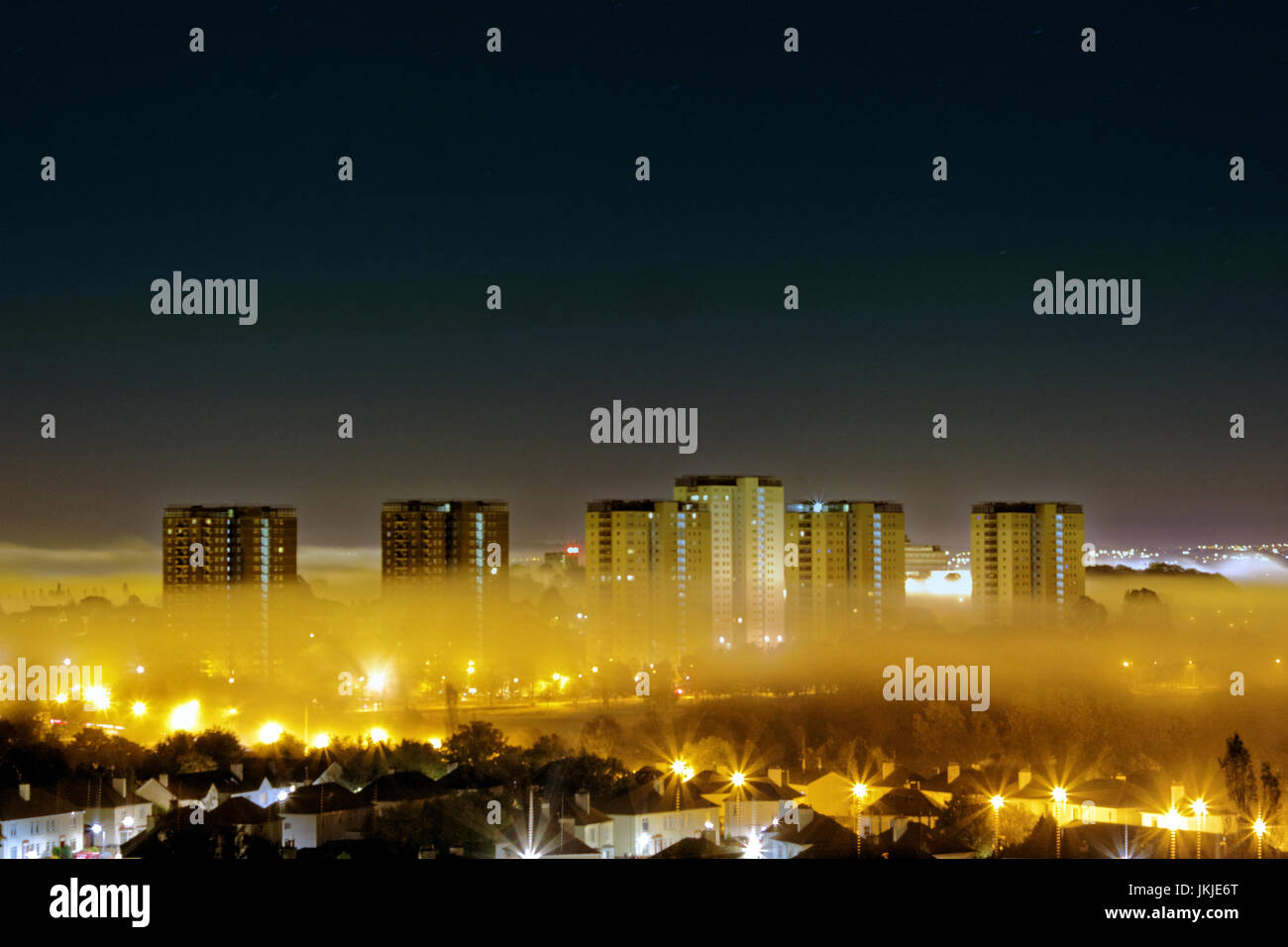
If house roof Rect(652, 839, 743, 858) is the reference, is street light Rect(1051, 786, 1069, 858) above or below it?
below

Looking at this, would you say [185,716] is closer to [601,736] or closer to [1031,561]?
[601,736]

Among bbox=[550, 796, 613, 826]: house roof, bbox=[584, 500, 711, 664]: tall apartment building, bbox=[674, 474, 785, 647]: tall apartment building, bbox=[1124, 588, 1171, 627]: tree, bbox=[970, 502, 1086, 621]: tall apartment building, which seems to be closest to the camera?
bbox=[550, 796, 613, 826]: house roof

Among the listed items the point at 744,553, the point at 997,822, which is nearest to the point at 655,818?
the point at 997,822

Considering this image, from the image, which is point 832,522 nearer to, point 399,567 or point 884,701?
point 884,701

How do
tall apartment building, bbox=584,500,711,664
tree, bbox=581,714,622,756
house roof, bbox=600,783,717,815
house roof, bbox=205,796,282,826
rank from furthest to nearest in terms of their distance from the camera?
tall apartment building, bbox=584,500,711,664
tree, bbox=581,714,622,756
house roof, bbox=600,783,717,815
house roof, bbox=205,796,282,826

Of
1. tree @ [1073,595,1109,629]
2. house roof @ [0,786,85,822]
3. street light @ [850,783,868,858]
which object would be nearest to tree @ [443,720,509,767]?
street light @ [850,783,868,858]

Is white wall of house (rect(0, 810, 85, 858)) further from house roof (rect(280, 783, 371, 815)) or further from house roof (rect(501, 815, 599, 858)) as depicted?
house roof (rect(501, 815, 599, 858))

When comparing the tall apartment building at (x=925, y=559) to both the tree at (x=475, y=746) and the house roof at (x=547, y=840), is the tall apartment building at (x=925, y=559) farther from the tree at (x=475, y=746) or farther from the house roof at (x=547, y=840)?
the house roof at (x=547, y=840)
